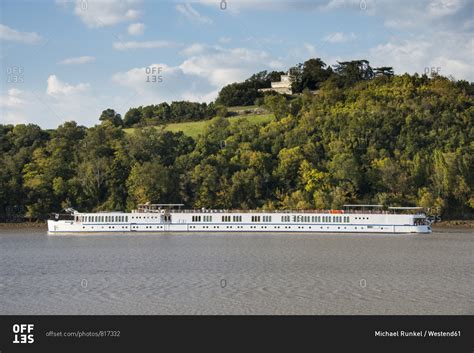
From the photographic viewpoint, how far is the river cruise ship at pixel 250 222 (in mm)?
74688

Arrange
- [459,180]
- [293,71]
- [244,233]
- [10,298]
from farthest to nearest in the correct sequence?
[293,71] → [459,180] → [244,233] → [10,298]

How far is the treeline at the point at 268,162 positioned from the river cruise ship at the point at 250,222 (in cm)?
1384

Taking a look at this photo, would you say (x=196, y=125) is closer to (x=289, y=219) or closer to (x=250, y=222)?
(x=250, y=222)

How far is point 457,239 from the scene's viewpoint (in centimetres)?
6769

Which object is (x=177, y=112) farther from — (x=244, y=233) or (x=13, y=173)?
(x=244, y=233)

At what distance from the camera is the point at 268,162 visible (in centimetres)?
9775

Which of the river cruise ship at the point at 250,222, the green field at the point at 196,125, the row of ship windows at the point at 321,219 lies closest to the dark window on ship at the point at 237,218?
the river cruise ship at the point at 250,222

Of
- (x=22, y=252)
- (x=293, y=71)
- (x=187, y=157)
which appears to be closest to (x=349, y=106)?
(x=187, y=157)

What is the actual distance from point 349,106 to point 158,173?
33.7m

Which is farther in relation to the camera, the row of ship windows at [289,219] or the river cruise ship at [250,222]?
the row of ship windows at [289,219]

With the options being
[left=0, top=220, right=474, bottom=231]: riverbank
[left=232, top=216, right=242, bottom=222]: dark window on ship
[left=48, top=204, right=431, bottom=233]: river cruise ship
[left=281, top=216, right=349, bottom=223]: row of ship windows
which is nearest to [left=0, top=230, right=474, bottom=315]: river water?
[left=48, top=204, right=431, bottom=233]: river cruise ship

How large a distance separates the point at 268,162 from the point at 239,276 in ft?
178
